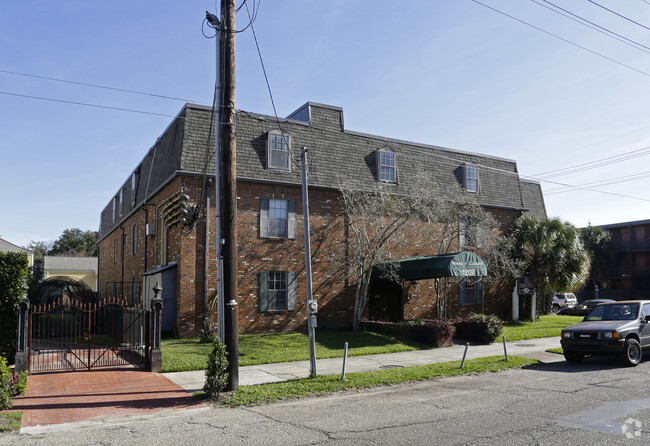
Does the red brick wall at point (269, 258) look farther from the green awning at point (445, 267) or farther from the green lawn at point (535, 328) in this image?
the green lawn at point (535, 328)

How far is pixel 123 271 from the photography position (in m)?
30.1

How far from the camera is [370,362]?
1466 centimetres

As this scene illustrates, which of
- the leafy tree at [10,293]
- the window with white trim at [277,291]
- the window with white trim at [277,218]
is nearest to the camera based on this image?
the leafy tree at [10,293]

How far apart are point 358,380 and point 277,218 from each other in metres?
10.4

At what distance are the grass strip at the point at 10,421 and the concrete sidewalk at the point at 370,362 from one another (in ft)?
10.6

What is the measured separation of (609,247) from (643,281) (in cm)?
390

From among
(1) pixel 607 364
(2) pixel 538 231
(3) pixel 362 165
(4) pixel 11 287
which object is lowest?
(1) pixel 607 364

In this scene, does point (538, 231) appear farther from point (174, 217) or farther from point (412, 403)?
point (412, 403)

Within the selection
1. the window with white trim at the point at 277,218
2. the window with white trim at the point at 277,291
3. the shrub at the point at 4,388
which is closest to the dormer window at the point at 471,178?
the window with white trim at the point at 277,218

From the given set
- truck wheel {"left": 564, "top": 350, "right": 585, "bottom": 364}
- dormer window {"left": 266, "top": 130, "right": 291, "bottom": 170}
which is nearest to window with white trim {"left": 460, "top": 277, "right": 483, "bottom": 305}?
dormer window {"left": 266, "top": 130, "right": 291, "bottom": 170}

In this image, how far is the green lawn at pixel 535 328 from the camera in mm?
20484

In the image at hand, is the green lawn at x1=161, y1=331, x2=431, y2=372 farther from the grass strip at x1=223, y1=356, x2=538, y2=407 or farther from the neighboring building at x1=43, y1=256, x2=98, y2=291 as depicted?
the neighboring building at x1=43, y1=256, x2=98, y2=291

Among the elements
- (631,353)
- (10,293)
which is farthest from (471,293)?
(10,293)

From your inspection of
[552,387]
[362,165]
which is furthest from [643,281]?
[552,387]
